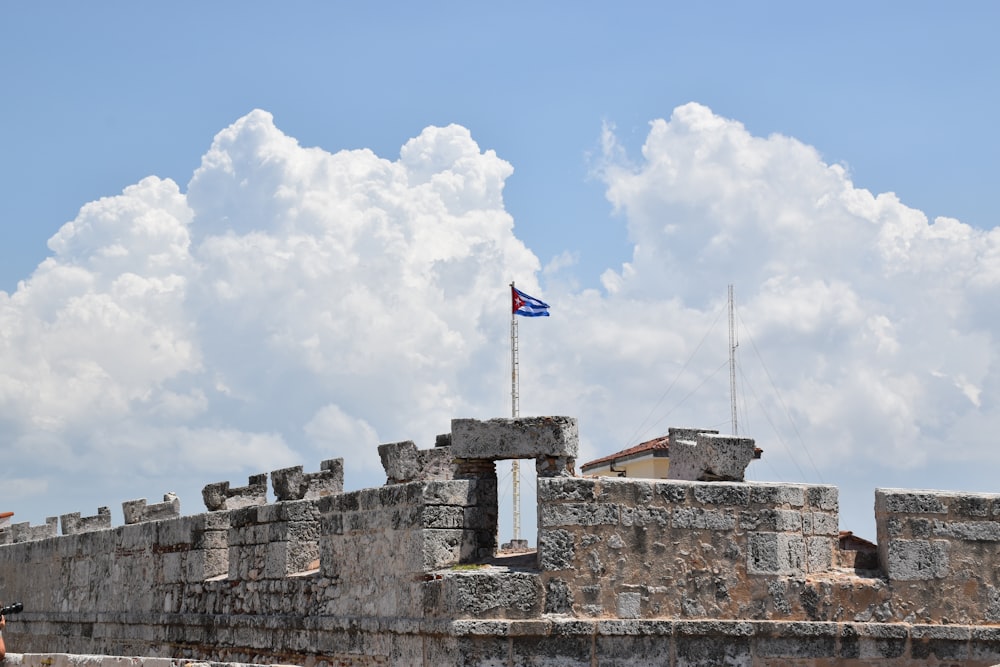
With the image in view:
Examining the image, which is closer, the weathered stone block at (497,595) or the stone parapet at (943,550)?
the weathered stone block at (497,595)

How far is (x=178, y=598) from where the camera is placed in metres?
16.0

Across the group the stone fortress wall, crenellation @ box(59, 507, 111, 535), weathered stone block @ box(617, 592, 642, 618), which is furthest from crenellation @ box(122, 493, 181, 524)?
weathered stone block @ box(617, 592, 642, 618)

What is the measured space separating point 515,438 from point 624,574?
59.7 inches

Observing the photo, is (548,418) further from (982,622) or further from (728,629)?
(982,622)

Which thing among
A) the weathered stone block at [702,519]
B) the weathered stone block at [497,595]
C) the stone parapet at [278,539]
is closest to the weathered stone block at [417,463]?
the stone parapet at [278,539]

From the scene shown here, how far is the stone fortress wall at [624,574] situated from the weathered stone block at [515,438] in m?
0.01

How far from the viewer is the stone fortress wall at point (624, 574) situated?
37.8 feet

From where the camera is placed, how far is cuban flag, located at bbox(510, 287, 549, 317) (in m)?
21.6

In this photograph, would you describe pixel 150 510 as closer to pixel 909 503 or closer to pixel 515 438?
pixel 515 438

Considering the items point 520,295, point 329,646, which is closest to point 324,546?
point 329,646

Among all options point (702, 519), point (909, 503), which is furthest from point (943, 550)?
point (702, 519)

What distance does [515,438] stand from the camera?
39.5 ft

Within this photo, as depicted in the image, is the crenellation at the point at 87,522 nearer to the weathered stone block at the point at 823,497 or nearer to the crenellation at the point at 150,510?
the crenellation at the point at 150,510

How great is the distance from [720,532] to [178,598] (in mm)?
7176
